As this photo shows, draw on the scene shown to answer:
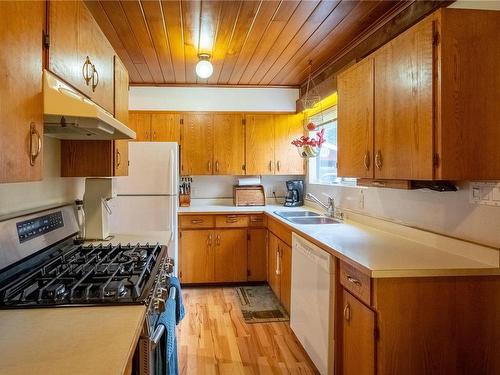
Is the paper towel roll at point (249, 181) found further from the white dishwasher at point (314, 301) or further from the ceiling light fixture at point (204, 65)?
the white dishwasher at point (314, 301)

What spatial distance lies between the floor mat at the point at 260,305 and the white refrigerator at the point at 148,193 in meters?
0.89

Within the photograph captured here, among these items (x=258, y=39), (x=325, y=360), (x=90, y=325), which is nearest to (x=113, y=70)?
(x=258, y=39)

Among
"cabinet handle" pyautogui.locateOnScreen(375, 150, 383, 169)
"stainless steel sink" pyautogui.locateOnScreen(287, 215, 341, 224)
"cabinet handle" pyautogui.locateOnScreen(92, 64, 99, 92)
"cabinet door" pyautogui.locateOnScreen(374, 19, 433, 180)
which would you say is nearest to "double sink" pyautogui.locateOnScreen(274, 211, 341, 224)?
"stainless steel sink" pyautogui.locateOnScreen(287, 215, 341, 224)

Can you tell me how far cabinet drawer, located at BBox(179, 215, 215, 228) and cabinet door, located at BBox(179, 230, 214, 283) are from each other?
65 mm

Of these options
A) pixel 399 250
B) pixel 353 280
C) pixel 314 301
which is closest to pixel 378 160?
pixel 399 250

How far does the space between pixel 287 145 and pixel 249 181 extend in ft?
2.11

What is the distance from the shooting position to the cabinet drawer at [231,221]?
3.98 meters

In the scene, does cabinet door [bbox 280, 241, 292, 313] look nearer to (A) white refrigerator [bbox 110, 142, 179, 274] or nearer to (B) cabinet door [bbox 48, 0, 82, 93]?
(A) white refrigerator [bbox 110, 142, 179, 274]

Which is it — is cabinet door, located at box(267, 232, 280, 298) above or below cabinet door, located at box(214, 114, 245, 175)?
below

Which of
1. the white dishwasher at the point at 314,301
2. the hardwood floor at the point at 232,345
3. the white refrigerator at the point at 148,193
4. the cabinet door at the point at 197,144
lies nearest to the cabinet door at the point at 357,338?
the white dishwasher at the point at 314,301

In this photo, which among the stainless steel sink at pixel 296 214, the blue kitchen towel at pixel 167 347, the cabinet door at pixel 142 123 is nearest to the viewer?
the blue kitchen towel at pixel 167 347

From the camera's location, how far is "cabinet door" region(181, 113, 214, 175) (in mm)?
4191

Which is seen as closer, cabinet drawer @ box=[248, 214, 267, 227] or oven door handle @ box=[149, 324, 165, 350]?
oven door handle @ box=[149, 324, 165, 350]

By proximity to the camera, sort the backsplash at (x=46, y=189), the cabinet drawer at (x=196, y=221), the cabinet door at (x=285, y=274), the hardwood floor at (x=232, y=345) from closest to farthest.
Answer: the backsplash at (x=46, y=189)
the hardwood floor at (x=232, y=345)
the cabinet door at (x=285, y=274)
the cabinet drawer at (x=196, y=221)
